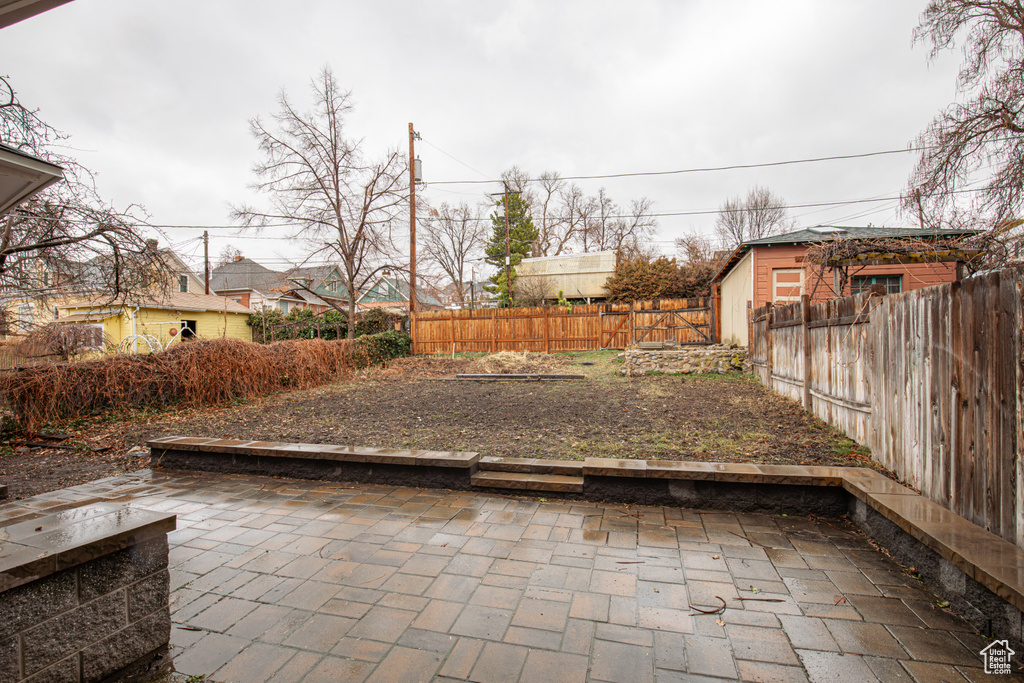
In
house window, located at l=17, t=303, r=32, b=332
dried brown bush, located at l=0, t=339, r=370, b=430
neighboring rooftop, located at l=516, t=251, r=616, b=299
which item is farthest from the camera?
neighboring rooftop, located at l=516, t=251, r=616, b=299

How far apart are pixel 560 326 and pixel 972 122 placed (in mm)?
11510

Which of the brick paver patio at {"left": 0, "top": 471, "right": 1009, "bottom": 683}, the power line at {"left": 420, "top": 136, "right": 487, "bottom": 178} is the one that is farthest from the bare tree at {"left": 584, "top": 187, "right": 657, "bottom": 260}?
the brick paver patio at {"left": 0, "top": 471, "right": 1009, "bottom": 683}

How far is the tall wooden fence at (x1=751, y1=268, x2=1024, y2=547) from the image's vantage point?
1.88 m

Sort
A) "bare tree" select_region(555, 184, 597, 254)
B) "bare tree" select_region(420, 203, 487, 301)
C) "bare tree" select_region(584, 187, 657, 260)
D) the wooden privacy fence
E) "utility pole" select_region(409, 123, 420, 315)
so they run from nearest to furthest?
the wooden privacy fence, "utility pole" select_region(409, 123, 420, 315), "bare tree" select_region(420, 203, 487, 301), "bare tree" select_region(584, 187, 657, 260), "bare tree" select_region(555, 184, 597, 254)

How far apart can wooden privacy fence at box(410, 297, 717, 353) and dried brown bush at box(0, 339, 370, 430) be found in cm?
738

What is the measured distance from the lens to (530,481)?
3.43 meters

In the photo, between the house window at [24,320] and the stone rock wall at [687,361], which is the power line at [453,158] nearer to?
the stone rock wall at [687,361]

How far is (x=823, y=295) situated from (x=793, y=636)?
1237 cm

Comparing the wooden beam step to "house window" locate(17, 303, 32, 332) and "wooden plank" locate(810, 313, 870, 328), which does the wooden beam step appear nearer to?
"wooden plank" locate(810, 313, 870, 328)

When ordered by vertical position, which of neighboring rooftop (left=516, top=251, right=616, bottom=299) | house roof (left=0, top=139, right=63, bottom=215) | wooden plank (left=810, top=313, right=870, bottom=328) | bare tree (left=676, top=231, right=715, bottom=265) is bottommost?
wooden plank (left=810, top=313, right=870, bottom=328)

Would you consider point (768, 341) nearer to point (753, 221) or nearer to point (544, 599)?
point (544, 599)

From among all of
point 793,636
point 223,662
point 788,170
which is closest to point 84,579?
point 223,662

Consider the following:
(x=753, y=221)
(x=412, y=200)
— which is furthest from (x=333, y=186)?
(x=753, y=221)

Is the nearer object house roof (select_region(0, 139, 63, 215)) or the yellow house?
house roof (select_region(0, 139, 63, 215))
